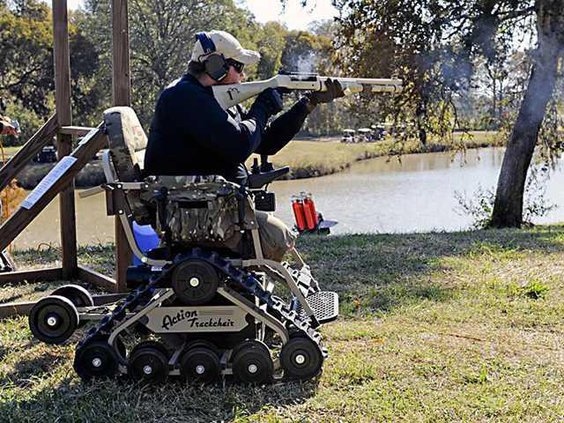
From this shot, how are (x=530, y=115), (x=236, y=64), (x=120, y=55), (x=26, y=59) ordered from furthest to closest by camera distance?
(x=26, y=59)
(x=530, y=115)
(x=120, y=55)
(x=236, y=64)

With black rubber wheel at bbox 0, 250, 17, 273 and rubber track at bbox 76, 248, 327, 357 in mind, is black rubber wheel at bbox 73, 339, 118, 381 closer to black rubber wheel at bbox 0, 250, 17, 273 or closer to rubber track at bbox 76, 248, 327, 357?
rubber track at bbox 76, 248, 327, 357

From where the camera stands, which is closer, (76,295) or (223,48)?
(223,48)

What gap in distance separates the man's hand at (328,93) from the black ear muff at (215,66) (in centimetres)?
66

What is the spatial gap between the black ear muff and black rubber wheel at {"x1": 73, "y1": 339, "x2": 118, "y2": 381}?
141 centimetres

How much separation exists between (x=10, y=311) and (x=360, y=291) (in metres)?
2.40

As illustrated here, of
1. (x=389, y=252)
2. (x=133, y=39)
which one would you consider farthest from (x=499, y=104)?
(x=133, y=39)

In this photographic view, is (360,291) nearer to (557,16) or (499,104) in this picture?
(557,16)

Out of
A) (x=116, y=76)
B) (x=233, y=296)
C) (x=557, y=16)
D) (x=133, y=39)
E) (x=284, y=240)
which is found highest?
(x=133, y=39)

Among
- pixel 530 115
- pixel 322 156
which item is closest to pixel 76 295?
pixel 530 115

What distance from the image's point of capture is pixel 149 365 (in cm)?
353

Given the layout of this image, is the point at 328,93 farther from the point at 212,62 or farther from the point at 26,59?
the point at 26,59

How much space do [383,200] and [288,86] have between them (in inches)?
556

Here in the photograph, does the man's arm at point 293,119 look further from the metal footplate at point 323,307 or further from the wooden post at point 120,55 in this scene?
the wooden post at point 120,55

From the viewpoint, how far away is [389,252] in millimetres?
6836
